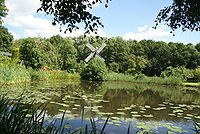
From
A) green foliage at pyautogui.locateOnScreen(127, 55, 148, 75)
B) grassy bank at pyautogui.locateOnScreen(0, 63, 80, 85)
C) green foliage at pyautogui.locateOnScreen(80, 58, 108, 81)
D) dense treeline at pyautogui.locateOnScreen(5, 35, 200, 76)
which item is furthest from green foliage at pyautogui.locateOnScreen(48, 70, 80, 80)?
green foliage at pyautogui.locateOnScreen(127, 55, 148, 75)

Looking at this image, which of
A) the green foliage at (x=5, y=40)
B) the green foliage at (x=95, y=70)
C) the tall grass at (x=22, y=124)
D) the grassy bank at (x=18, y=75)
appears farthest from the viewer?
the green foliage at (x=5, y=40)

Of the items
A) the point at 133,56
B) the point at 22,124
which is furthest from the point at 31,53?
the point at 133,56

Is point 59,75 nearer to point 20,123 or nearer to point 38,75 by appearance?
point 38,75

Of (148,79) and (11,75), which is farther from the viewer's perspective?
(148,79)

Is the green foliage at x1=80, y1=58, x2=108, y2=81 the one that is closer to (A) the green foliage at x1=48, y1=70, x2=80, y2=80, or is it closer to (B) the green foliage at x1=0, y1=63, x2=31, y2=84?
(A) the green foliage at x1=48, y1=70, x2=80, y2=80

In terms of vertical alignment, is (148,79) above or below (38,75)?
below

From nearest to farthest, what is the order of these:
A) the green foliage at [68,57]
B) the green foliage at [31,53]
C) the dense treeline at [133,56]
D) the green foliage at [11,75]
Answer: the green foliage at [11,75], the green foliage at [31,53], the green foliage at [68,57], the dense treeline at [133,56]

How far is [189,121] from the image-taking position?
190 inches

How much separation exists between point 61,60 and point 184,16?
21.6 meters

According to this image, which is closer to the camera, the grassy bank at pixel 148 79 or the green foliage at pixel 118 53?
the grassy bank at pixel 148 79

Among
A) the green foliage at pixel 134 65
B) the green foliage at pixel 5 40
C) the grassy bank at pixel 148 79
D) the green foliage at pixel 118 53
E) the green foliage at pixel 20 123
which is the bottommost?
the grassy bank at pixel 148 79

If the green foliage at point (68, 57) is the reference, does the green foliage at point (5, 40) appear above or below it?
above

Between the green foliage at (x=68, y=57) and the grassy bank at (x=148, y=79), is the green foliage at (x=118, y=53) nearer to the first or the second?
the green foliage at (x=68, y=57)

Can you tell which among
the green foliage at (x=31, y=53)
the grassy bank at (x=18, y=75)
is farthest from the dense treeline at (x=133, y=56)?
the grassy bank at (x=18, y=75)
